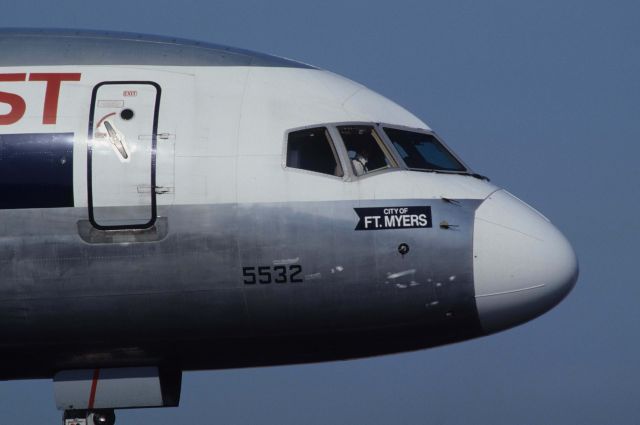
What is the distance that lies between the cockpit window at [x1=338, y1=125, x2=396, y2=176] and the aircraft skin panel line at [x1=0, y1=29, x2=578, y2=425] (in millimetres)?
26

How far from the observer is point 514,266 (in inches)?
706

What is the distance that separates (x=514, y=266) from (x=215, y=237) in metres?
3.83

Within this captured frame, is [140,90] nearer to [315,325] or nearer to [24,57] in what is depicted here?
[24,57]

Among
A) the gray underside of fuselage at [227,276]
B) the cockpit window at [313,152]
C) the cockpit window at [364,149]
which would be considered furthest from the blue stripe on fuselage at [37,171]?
the cockpit window at [364,149]

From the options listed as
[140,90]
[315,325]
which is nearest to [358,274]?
[315,325]

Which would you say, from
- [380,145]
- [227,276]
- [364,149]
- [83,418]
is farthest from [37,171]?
[380,145]

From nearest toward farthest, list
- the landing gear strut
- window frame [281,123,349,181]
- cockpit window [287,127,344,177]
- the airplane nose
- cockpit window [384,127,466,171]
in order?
the airplane nose
window frame [281,123,349,181]
cockpit window [287,127,344,177]
the landing gear strut
cockpit window [384,127,466,171]

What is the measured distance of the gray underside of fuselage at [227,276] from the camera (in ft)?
57.7

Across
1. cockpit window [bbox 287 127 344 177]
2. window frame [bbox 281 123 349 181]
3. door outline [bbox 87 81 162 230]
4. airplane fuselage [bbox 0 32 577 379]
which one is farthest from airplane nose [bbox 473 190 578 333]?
door outline [bbox 87 81 162 230]

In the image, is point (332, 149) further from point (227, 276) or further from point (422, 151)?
point (227, 276)

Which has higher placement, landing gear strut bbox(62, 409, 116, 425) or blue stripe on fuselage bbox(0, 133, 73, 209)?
blue stripe on fuselage bbox(0, 133, 73, 209)

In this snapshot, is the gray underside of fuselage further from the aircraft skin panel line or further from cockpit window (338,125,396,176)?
cockpit window (338,125,396,176)

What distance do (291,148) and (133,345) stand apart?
326cm

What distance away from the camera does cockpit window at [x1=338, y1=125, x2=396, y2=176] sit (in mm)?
18416
